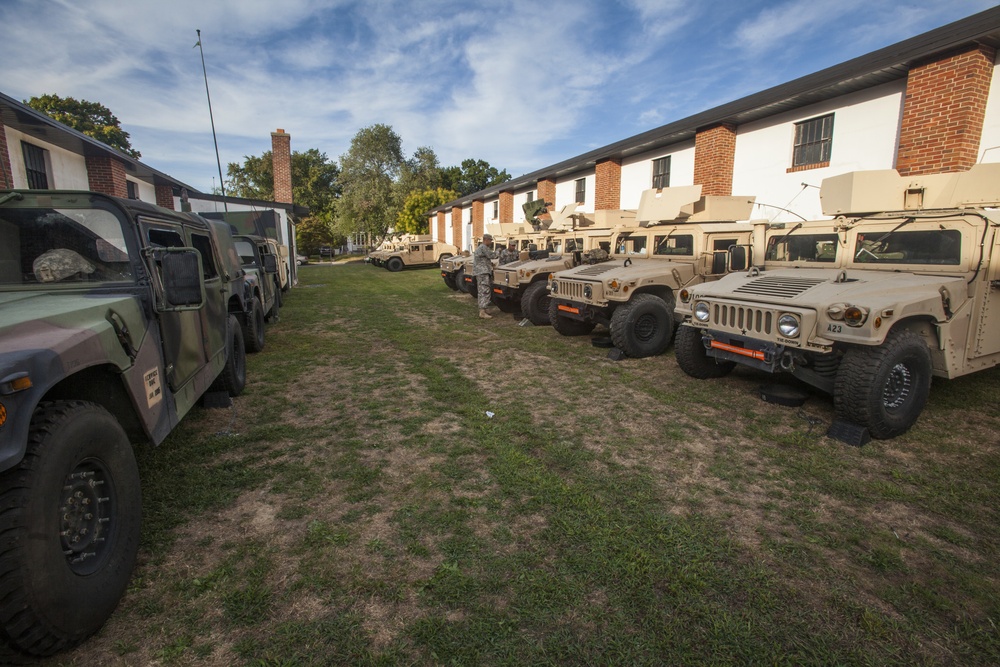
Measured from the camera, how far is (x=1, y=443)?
5.23 ft

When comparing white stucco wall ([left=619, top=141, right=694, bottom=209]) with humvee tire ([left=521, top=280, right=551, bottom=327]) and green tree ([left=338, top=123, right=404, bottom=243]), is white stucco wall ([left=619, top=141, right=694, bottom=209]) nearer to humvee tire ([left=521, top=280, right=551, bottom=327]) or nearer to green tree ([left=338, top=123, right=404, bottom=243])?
humvee tire ([left=521, top=280, right=551, bottom=327])

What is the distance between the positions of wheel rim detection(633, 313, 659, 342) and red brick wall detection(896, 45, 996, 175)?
574 centimetres

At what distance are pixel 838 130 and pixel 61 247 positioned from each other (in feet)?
39.4

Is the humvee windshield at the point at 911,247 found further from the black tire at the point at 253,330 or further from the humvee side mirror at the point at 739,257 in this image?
the black tire at the point at 253,330

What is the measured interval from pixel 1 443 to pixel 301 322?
8507 mm

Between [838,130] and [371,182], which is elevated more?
[371,182]

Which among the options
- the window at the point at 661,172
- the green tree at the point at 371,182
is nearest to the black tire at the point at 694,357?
the window at the point at 661,172

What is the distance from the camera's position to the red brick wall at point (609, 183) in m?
16.2

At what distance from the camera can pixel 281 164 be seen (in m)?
25.7

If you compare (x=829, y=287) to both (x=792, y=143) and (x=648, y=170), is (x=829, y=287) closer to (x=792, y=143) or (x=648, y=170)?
(x=792, y=143)

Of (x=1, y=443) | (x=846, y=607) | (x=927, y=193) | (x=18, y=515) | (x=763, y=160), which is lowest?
(x=846, y=607)

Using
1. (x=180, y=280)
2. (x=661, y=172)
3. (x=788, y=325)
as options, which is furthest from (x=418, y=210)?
(x=180, y=280)

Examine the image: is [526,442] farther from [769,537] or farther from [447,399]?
[769,537]

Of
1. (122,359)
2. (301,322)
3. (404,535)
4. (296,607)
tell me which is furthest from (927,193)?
(301,322)
